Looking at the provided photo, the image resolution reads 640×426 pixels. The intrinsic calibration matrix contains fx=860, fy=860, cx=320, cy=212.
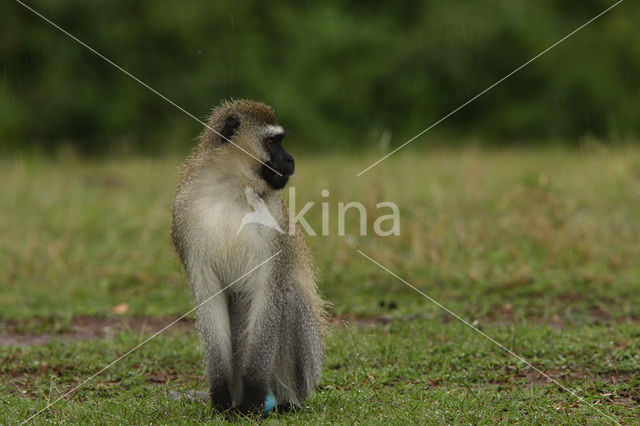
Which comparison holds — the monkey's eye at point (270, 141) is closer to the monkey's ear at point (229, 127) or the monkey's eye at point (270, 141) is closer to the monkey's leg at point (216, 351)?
the monkey's ear at point (229, 127)

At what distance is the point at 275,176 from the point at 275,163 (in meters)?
0.10

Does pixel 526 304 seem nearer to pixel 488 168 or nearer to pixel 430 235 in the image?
pixel 430 235

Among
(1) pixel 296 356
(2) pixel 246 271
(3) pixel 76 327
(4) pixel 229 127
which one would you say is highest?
(4) pixel 229 127

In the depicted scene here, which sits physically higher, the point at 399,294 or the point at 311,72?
the point at 311,72

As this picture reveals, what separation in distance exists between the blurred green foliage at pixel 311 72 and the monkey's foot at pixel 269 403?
1684cm

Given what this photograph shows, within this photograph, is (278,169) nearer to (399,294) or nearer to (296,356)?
(296,356)

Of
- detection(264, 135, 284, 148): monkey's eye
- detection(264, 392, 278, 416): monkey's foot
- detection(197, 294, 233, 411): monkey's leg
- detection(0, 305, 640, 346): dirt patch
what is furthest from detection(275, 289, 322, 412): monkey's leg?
detection(0, 305, 640, 346): dirt patch

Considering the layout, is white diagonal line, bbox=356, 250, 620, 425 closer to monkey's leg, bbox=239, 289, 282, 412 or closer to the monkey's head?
monkey's leg, bbox=239, 289, 282, 412

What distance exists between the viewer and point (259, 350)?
5707 mm

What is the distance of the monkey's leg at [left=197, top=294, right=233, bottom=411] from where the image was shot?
5773mm

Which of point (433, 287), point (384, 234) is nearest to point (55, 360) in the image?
point (433, 287)

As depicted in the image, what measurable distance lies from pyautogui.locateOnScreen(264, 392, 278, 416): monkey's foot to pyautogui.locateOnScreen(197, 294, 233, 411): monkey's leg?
244mm

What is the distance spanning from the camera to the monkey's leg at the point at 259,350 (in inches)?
225

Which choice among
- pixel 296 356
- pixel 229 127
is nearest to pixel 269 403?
pixel 296 356
